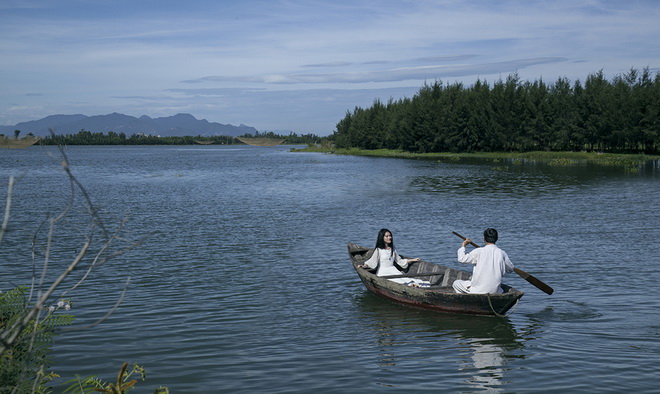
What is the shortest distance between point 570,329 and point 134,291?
1050 cm

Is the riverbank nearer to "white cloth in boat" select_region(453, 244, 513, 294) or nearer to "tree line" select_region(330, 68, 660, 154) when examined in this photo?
"tree line" select_region(330, 68, 660, 154)

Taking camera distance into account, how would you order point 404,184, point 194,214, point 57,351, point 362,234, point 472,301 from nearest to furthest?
point 57,351 → point 472,301 → point 362,234 → point 194,214 → point 404,184

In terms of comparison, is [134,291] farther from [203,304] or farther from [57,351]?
[57,351]

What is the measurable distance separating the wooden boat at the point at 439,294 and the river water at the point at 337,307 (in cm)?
28

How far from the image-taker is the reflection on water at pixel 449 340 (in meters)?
11.0

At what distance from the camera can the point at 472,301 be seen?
13727 millimetres

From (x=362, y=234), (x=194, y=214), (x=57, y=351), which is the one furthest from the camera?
(x=194, y=214)

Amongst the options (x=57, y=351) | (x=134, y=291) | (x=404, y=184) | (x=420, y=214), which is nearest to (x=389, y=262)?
(x=134, y=291)

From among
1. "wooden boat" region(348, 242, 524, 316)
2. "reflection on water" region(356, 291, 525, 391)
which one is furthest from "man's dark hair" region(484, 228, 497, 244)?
"reflection on water" region(356, 291, 525, 391)

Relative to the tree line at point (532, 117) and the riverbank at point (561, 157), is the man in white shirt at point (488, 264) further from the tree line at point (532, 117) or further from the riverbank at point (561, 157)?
the tree line at point (532, 117)

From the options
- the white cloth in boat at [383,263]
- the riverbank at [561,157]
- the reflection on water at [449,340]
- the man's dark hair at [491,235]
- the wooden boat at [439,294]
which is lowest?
the reflection on water at [449,340]

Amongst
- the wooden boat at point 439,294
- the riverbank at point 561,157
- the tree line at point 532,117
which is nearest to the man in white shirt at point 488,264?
the wooden boat at point 439,294

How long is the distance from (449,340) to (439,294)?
1570 mm

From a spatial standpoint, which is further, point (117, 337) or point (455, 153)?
point (455, 153)
